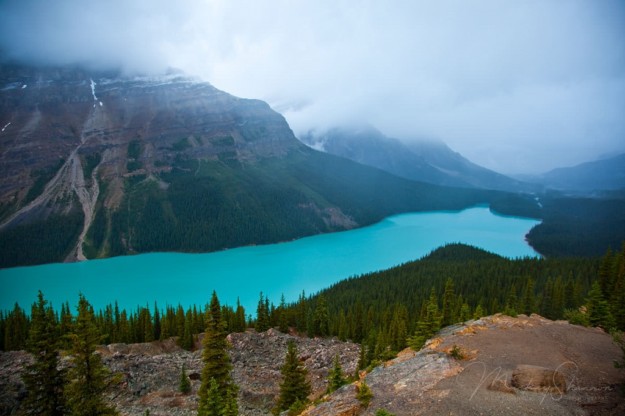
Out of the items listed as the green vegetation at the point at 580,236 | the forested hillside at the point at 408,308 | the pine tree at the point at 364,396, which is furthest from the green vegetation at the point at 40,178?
the green vegetation at the point at 580,236

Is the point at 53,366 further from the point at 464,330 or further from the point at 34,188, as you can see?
the point at 34,188

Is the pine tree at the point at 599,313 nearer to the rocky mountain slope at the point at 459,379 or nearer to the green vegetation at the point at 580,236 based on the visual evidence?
the rocky mountain slope at the point at 459,379

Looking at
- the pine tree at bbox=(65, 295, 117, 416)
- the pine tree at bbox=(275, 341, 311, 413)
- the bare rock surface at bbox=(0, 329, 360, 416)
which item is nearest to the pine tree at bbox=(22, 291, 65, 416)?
the pine tree at bbox=(65, 295, 117, 416)

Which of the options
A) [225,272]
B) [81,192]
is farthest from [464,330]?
[81,192]

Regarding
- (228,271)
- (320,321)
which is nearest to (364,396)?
(320,321)

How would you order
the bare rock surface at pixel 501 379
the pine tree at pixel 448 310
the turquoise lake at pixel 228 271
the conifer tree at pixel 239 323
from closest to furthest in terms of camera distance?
the bare rock surface at pixel 501 379, the pine tree at pixel 448 310, the conifer tree at pixel 239 323, the turquoise lake at pixel 228 271

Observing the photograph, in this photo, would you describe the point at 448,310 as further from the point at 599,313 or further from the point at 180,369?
the point at 180,369

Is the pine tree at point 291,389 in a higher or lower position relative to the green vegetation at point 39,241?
lower
